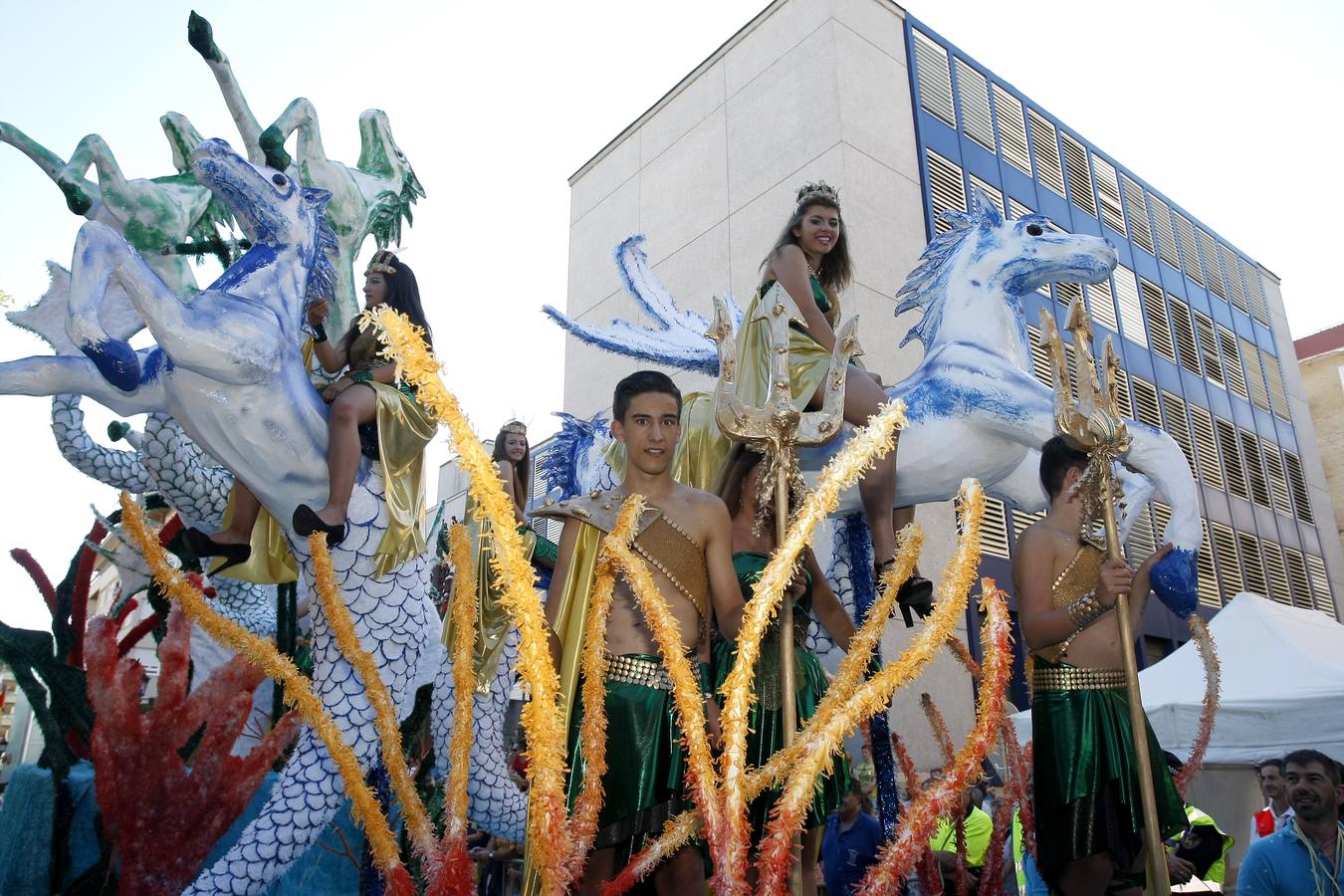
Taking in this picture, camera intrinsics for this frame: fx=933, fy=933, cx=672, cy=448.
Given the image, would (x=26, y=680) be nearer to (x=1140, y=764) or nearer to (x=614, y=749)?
(x=614, y=749)

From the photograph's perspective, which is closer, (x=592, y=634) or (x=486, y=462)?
(x=486, y=462)

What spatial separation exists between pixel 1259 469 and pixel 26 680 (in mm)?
18705

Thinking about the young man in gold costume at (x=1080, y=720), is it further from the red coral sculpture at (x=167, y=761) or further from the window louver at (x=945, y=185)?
the window louver at (x=945, y=185)

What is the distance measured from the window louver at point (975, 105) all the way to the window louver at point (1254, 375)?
7.98 meters

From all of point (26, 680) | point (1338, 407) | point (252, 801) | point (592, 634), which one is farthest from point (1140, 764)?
point (1338, 407)

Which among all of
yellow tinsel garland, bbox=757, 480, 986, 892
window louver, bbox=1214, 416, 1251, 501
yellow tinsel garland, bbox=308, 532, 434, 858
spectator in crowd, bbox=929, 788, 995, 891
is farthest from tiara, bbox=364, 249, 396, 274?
window louver, bbox=1214, 416, 1251, 501

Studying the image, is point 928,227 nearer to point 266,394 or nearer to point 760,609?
point 266,394

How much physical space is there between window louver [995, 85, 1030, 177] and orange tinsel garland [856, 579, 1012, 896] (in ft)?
44.0

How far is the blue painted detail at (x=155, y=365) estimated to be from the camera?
302 centimetres

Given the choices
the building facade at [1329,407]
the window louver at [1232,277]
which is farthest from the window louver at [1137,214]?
the building facade at [1329,407]

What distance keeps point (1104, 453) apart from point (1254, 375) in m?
18.2

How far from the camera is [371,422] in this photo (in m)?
3.45

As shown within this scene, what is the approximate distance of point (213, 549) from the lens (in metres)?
3.23

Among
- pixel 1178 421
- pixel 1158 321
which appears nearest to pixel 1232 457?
pixel 1178 421
